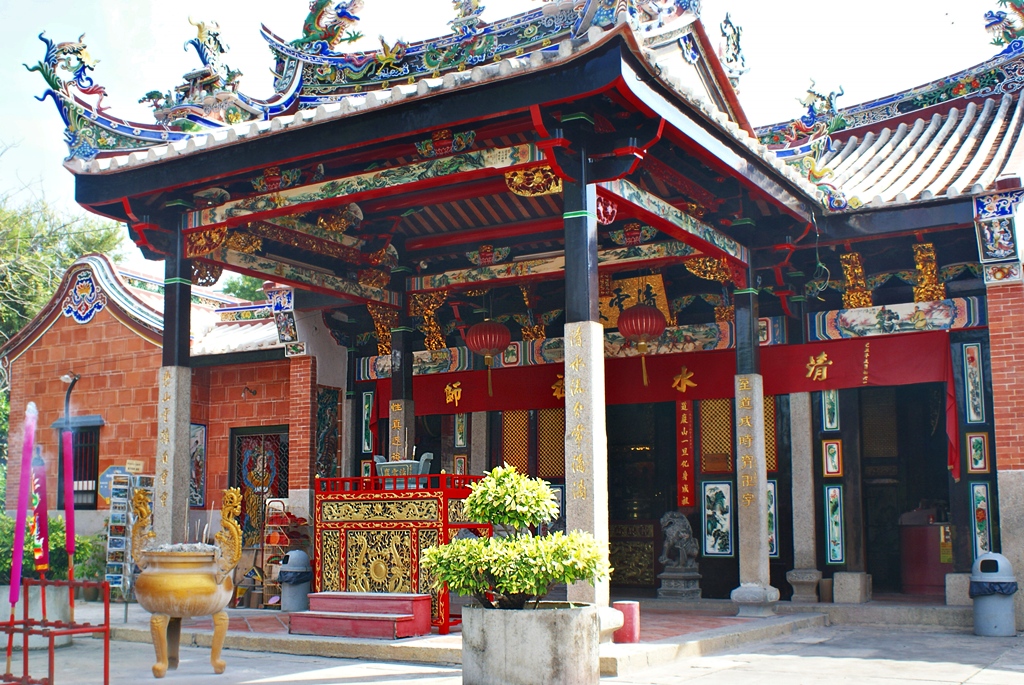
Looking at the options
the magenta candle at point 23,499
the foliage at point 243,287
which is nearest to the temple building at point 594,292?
the magenta candle at point 23,499

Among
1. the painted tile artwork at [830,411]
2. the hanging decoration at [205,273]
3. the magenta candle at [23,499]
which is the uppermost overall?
the hanging decoration at [205,273]

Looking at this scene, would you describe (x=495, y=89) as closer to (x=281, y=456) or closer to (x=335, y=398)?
(x=335, y=398)

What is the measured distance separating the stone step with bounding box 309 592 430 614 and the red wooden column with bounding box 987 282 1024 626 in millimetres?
5033

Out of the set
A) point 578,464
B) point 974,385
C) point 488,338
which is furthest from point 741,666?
point 488,338

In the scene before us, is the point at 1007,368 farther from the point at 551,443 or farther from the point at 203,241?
the point at 203,241

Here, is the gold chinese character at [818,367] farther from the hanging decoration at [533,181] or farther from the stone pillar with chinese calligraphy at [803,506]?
the hanging decoration at [533,181]

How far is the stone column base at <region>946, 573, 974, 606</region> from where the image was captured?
378 inches


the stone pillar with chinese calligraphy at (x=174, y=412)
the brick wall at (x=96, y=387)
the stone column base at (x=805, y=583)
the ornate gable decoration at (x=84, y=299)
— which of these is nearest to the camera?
the stone pillar with chinese calligraphy at (x=174, y=412)

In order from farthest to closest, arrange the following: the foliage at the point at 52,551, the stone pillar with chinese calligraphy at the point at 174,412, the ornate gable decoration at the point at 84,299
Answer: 1. the ornate gable decoration at the point at 84,299
2. the foliage at the point at 52,551
3. the stone pillar with chinese calligraphy at the point at 174,412

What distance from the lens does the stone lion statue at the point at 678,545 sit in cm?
1103

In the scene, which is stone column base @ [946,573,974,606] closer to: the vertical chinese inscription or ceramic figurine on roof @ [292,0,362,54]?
the vertical chinese inscription

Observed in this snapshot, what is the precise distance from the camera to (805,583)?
1031cm

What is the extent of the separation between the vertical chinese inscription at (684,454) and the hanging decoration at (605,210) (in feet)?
12.4

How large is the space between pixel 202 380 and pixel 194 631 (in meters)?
5.92
